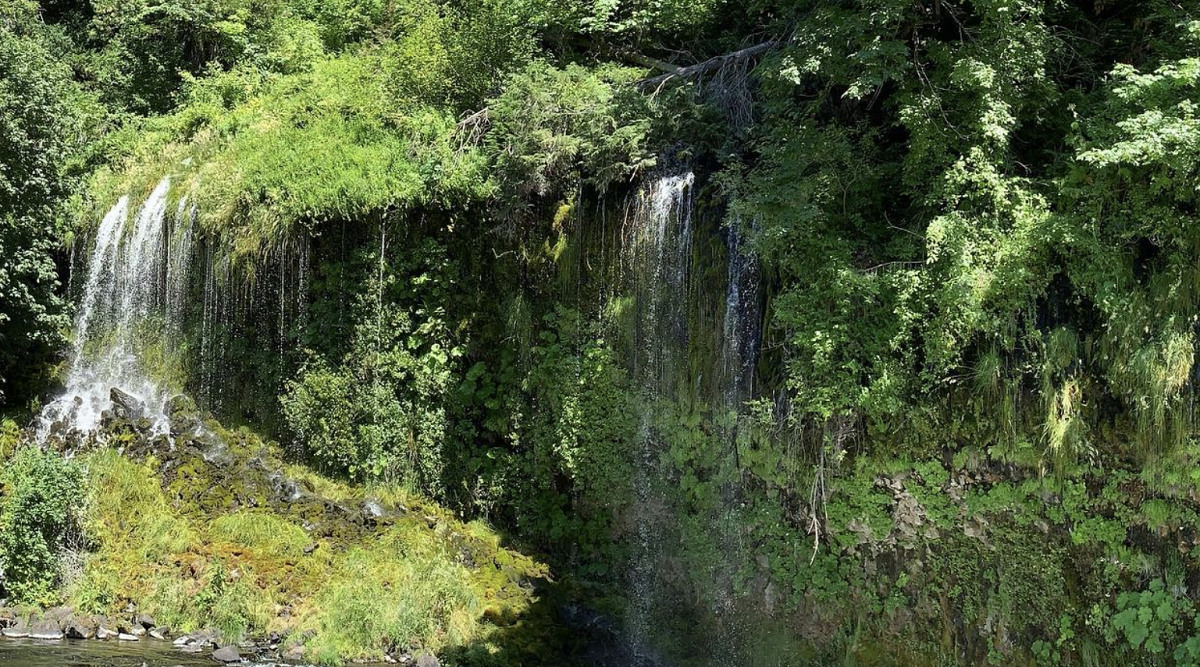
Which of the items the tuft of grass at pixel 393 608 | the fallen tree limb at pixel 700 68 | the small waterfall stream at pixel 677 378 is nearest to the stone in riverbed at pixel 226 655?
the tuft of grass at pixel 393 608

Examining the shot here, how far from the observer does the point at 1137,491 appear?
342 inches

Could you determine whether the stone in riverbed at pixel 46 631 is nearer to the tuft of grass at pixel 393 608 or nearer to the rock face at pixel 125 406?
the tuft of grass at pixel 393 608

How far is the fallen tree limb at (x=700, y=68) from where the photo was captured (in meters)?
12.8

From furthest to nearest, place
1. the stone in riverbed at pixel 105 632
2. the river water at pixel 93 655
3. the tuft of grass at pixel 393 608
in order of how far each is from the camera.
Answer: the stone in riverbed at pixel 105 632 → the tuft of grass at pixel 393 608 → the river water at pixel 93 655

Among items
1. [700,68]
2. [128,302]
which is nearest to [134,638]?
[128,302]

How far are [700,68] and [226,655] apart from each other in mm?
8903

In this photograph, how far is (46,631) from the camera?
11.2m

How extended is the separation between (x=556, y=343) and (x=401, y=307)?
2.45 meters

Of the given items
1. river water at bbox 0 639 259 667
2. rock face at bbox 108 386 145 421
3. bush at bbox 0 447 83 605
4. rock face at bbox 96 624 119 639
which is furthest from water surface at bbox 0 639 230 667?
rock face at bbox 108 386 145 421

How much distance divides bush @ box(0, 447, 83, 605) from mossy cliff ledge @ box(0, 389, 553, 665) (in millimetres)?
18

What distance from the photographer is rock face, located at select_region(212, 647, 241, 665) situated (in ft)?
34.2

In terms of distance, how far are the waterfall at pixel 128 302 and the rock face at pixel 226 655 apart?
214 inches

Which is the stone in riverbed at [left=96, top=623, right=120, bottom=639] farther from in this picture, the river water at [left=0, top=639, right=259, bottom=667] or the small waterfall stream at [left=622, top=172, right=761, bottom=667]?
the small waterfall stream at [left=622, top=172, right=761, bottom=667]

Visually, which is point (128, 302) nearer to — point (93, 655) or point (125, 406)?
point (125, 406)
